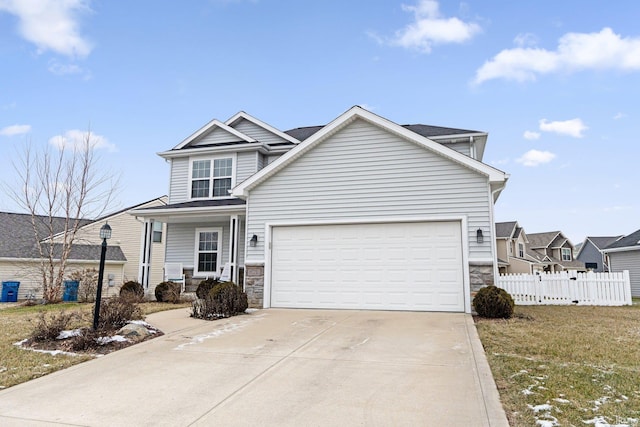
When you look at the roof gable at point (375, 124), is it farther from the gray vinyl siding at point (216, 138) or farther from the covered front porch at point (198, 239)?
the gray vinyl siding at point (216, 138)

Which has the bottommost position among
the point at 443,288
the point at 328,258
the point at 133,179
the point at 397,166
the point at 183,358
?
the point at 183,358

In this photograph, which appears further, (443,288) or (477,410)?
(443,288)

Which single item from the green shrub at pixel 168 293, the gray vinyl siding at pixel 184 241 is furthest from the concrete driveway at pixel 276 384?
the gray vinyl siding at pixel 184 241

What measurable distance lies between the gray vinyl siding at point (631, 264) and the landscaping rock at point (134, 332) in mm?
25849

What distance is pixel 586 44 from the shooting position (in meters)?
13.2

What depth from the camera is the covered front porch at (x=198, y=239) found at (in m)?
13.5

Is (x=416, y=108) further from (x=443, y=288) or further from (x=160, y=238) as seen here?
(x=160, y=238)

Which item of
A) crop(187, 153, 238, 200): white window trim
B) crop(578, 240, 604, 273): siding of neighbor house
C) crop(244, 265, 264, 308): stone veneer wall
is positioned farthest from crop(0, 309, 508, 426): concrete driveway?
crop(578, 240, 604, 273): siding of neighbor house

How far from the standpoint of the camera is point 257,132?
16359 millimetres

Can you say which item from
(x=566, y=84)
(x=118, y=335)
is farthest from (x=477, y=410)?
(x=566, y=84)

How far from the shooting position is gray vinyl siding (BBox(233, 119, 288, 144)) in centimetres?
1600

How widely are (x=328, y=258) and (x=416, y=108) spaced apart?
31.5 feet

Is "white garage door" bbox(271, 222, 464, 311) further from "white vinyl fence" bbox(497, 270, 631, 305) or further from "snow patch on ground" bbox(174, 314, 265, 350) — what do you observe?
"white vinyl fence" bbox(497, 270, 631, 305)

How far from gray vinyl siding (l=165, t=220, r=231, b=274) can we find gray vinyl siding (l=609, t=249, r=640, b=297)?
2301 centimetres
